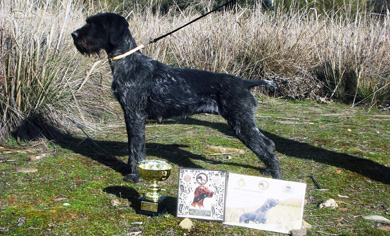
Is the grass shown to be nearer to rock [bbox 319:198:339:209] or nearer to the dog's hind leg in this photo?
rock [bbox 319:198:339:209]

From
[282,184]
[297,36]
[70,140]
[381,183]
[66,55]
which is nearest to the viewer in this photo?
[282,184]

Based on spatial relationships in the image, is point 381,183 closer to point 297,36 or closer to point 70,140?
point 70,140

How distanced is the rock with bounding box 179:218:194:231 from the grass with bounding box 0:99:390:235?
0.06 meters

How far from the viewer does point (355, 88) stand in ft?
30.6

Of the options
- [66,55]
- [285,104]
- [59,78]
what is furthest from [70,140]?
[285,104]

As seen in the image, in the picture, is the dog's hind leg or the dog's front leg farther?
the dog's front leg

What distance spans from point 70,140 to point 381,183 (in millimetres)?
4187

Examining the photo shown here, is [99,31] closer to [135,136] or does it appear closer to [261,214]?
[135,136]

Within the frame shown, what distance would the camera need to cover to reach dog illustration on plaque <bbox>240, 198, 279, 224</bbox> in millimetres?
3385

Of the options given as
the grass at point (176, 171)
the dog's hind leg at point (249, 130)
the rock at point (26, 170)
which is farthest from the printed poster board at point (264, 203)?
the rock at point (26, 170)

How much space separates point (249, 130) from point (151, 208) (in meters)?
1.38

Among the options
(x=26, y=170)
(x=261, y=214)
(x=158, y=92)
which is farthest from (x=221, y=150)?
(x=26, y=170)

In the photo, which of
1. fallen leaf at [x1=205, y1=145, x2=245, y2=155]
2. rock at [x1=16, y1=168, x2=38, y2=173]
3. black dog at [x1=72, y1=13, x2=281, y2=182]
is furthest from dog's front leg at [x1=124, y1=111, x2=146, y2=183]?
fallen leaf at [x1=205, y1=145, x2=245, y2=155]

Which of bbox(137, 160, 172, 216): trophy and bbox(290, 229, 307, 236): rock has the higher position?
bbox(137, 160, 172, 216): trophy
